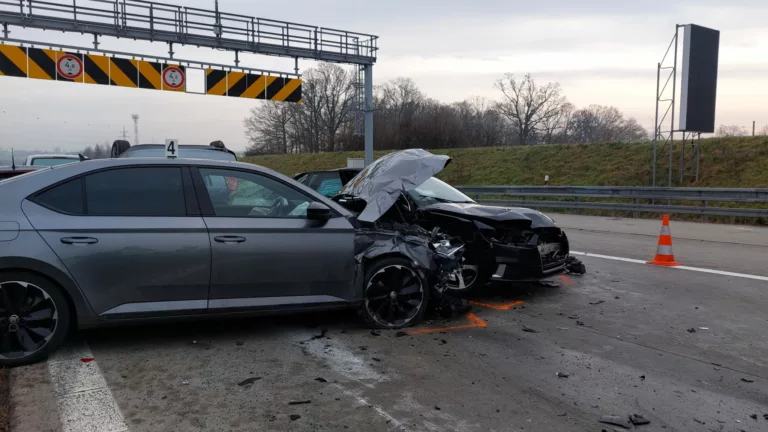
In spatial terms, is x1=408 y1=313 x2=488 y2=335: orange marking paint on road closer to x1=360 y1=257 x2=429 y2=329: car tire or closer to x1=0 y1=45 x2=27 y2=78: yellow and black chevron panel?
x1=360 y1=257 x2=429 y2=329: car tire

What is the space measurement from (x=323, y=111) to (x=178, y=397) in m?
73.8

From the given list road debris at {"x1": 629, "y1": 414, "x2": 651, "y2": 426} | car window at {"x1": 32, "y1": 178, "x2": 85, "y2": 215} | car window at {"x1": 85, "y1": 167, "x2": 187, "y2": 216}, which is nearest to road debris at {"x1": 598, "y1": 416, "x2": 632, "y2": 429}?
road debris at {"x1": 629, "y1": 414, "x2": 651, "y2": 426}

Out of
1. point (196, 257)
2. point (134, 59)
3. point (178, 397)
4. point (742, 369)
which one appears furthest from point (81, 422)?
point (134, 59)

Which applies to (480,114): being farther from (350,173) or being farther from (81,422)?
(81,422)

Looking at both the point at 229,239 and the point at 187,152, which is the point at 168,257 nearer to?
the point at 229,239

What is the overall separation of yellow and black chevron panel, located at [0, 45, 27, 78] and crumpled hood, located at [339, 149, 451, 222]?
12.8 meters

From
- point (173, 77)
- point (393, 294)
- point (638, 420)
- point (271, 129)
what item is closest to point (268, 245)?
point (393, 294)

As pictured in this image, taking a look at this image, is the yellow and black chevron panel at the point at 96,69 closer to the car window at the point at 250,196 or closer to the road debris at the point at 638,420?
the car window at the point at 250,196

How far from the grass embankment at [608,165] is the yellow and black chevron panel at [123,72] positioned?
530 inches

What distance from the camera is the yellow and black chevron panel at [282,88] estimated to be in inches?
694

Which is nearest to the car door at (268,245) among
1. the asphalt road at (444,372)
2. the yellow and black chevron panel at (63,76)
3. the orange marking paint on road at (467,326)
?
the asphalt road at (444,372)

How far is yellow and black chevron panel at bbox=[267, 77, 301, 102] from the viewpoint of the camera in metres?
17.6

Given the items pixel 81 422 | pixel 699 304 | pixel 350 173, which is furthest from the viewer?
pixel 350 173

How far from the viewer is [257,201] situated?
16.0 feet
